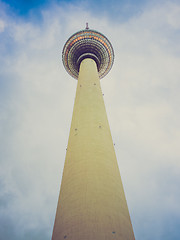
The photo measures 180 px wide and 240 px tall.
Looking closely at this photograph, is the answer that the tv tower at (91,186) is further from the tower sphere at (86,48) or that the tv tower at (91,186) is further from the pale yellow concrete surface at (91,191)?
the tower sphere at (86,48)

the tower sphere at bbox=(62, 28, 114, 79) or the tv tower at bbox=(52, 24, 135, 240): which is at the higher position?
the tower sphere at bbox=(62, 28, 114, 79)

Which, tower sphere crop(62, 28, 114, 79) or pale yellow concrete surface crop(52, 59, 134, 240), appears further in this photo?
tower sphere crop(62, 28, 114, 79)

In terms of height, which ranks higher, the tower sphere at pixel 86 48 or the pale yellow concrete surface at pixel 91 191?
the tower sphere at pixel 86 48

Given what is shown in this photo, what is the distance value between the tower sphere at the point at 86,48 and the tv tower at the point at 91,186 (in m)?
13.4

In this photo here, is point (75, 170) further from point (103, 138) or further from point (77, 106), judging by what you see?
point (77, 106)

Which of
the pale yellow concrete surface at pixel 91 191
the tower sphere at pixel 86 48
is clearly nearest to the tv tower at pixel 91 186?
the pale yellow concrete surface at pixel 91 191

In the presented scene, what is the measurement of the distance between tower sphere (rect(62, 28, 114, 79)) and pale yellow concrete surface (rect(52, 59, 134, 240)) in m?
16.7

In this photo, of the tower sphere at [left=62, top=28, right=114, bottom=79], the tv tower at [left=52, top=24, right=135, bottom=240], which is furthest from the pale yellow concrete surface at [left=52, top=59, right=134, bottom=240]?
the tower sphere at [left=62, top=28, right=114, bottom=79]

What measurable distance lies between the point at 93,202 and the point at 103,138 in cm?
493

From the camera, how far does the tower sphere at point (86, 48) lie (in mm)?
28469

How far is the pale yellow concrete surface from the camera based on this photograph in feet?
25.6

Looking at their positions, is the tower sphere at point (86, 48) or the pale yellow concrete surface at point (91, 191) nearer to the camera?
the pale yellow concrete surface at point (91, 191)

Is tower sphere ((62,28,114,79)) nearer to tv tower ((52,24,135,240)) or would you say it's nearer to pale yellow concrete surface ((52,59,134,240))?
tv tower ((52,24,135,240))

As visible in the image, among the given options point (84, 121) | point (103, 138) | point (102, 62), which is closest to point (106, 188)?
point (103, 138)
